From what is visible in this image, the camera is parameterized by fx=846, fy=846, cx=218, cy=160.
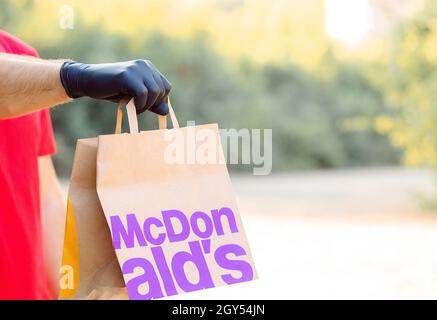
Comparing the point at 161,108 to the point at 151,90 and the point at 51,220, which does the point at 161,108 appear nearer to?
the point at 151,90

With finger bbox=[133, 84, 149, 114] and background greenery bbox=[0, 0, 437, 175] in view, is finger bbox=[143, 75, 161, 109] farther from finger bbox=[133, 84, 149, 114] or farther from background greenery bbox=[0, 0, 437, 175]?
background greenery bbox=[0, 0, 437, 175]

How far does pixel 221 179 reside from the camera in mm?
1567

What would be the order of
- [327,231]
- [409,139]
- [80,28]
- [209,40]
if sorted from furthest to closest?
[209,40]
[80,28]
[409,139]
[327,231]

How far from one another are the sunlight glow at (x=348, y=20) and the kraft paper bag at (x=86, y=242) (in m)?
12.6

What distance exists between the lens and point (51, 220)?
204cm

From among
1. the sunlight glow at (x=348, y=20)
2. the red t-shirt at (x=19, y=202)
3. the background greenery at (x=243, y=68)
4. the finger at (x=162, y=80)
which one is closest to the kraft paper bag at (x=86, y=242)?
the finger at (x=162, y=80)

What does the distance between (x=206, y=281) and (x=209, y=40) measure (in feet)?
48.2

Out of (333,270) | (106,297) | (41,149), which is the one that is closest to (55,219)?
(41,149)

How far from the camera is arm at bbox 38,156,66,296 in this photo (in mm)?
2033

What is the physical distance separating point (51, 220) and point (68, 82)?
69 centimetres

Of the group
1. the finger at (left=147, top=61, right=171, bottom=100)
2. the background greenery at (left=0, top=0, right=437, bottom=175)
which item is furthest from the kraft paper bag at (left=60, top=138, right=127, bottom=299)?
the background greenery at (left=0, top=0, right=437, bottom=175)

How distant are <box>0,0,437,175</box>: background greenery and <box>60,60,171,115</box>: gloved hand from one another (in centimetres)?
1103

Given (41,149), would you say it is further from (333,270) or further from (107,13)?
(107,13)

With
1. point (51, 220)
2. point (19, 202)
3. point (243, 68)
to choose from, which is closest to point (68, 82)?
point (19, 202)
